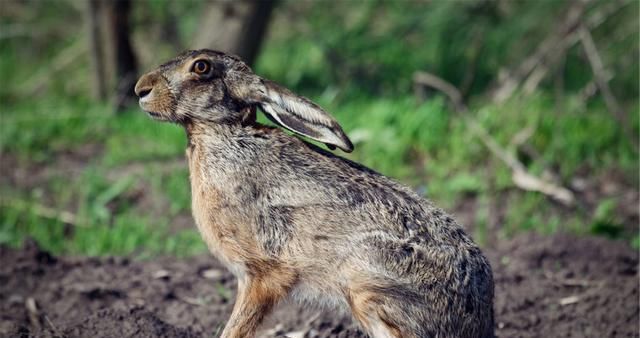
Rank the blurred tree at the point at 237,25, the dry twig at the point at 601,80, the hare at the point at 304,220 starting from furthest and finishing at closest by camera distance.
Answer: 1. the blurred tree at the point at 237,25
2. the dry twig at the point at 601,80
3. the hare at the point at 304,220

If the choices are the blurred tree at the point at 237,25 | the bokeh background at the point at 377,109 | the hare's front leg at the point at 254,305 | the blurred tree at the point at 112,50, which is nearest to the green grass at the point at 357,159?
the bokeh background at the point at 377,109

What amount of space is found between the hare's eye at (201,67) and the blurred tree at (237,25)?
484 centimetres

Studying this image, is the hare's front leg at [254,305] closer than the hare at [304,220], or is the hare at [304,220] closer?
the hare at [304,220]

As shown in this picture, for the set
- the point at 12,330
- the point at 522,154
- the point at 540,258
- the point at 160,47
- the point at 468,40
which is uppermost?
the point at 468,40

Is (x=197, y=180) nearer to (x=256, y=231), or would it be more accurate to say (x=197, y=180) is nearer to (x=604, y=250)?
(x=256, y=231)

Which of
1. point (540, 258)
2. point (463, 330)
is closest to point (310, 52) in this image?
point (540, 258)

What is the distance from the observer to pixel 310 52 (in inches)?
399

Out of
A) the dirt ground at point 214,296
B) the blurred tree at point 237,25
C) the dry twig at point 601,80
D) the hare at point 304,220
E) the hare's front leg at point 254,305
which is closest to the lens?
the hare at point 304,220

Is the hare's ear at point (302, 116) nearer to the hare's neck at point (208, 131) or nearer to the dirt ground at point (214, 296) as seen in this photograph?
the hare's neck at point (208, 131)

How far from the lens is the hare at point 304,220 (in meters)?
3.71

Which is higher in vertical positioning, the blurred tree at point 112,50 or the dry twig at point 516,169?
the blurred tree at point 112,50

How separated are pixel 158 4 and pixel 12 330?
6489 millimetres

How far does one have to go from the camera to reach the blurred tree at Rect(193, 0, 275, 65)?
902cm

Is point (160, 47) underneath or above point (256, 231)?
above
